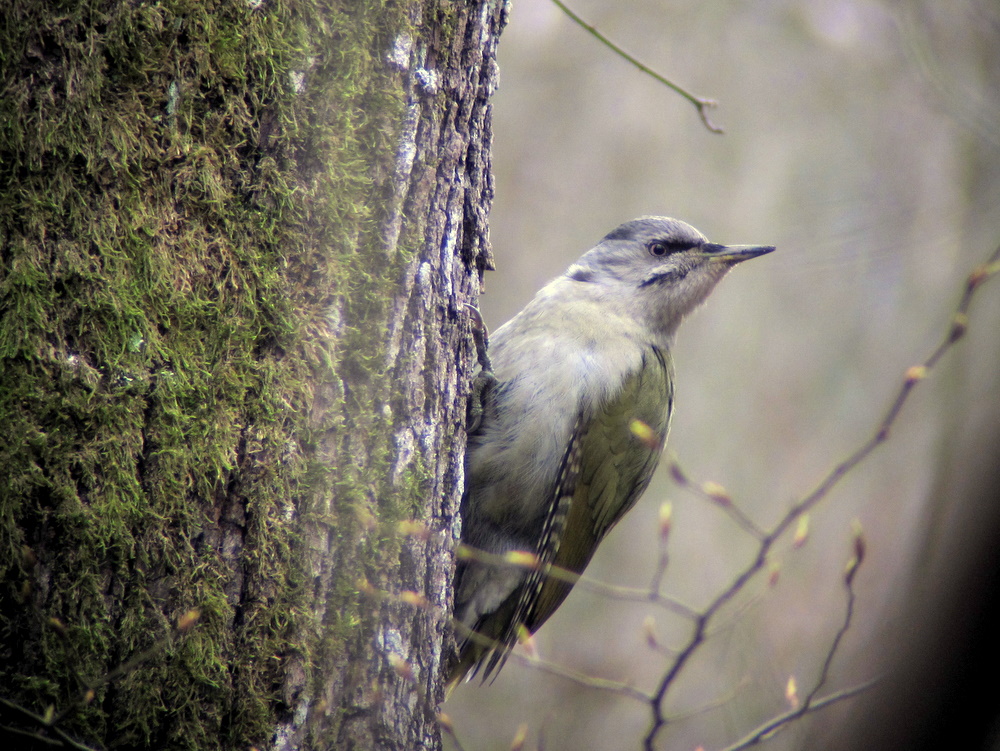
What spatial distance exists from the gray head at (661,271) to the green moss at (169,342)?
1.86 meters

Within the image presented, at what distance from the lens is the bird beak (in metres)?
3.42

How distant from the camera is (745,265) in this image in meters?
6.69

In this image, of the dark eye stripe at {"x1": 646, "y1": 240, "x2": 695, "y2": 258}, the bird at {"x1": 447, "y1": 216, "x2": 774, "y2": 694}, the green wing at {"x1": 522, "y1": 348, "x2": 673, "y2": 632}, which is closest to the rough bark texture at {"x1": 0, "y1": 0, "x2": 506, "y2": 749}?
the bird at {"x1": 447, "y1": 216, "x2": 774, "y2": 694}

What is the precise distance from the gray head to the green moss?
186 cm

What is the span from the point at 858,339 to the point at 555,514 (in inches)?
178

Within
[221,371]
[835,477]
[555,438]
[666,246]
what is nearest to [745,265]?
[666,246]

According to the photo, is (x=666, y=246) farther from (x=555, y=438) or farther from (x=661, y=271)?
(x=555, y=438)

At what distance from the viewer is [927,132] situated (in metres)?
6.62

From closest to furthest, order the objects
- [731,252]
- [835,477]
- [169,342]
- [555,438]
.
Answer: [835,477], [169,342], [555,438], [731,252]

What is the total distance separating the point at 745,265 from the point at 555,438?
419 cm

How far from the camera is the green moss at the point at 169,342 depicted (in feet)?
5.07

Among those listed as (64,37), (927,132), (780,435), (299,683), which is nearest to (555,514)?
(299,683)

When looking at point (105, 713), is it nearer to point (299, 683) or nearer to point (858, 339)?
point (299, 683)

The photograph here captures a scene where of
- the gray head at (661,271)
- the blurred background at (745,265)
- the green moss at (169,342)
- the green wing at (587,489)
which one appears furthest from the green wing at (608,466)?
the blurred background at (745,265)
